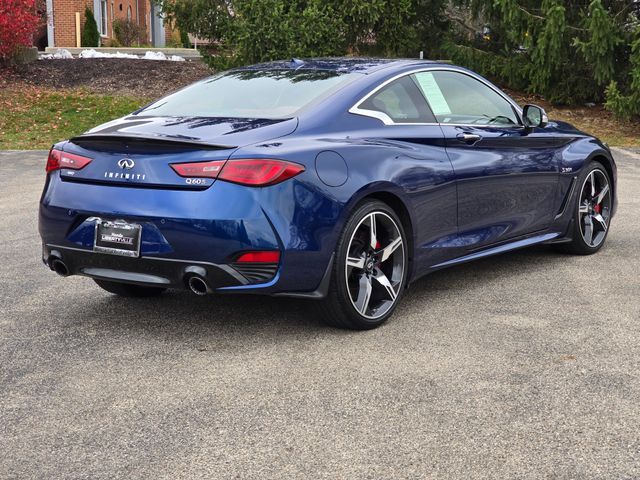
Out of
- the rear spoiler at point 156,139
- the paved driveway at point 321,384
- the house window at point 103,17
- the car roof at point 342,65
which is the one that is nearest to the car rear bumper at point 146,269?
the paved driveway at point 321,384

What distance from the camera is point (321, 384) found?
4.55 m

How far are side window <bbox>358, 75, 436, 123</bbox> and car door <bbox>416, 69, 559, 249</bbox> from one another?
90 millimetres

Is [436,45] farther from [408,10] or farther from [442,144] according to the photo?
[442,144]

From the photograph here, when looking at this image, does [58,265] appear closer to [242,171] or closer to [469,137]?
[242,171]

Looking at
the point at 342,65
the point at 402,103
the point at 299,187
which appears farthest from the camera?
the point at 342,65

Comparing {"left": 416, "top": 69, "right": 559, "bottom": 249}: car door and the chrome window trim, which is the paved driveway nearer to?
{"left": 416, "top": 69, "right": 559, "bottom": 249}: car door

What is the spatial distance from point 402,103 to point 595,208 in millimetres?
2491

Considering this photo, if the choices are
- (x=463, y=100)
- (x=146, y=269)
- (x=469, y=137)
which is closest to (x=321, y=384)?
(x=146, y=269)

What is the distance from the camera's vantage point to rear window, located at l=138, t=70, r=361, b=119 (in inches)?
221

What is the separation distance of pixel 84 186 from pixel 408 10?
16.9 m

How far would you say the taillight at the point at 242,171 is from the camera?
489cm

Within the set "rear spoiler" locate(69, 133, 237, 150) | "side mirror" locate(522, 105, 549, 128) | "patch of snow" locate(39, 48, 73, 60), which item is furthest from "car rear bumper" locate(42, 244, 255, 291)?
"patch of snow" locate(39, 48, 73, 60)

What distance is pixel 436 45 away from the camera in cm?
2325

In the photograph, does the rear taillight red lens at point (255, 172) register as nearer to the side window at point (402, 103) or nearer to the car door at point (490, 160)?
the side window at point (402, 103)
